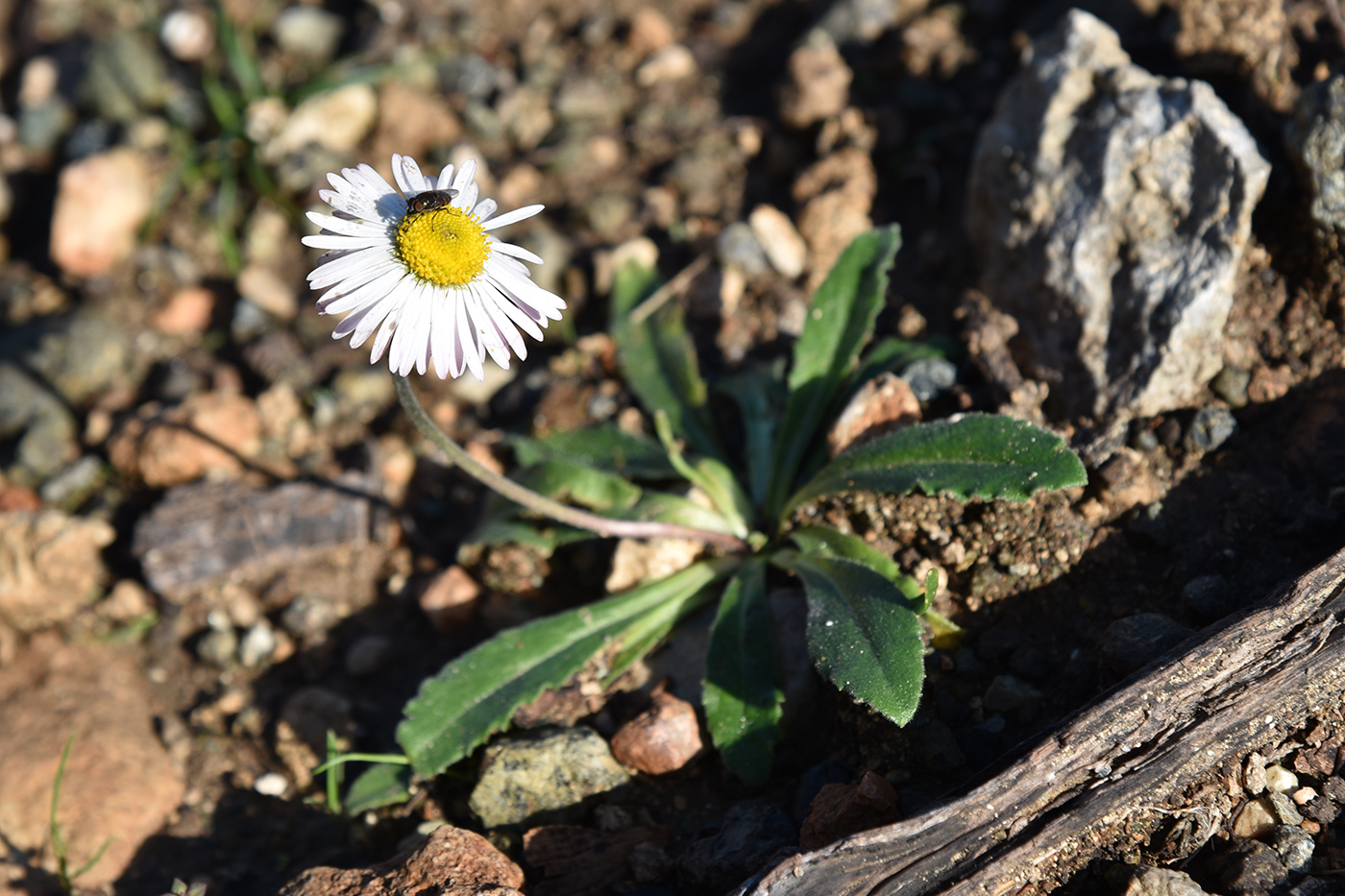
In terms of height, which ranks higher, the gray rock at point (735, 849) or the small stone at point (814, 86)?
the small stone at point (814, 86)

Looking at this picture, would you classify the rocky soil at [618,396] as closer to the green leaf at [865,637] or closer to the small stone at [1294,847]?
the small stone at [1294,847]

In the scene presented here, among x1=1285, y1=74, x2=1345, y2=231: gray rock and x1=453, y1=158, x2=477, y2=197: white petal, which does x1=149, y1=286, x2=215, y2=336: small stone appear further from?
x1=1285, y1=74, x2=1345, y2=231: gray rock

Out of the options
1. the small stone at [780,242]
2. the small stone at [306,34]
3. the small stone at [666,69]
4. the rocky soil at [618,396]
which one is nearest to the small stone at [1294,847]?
the rocky soil at [618,396]

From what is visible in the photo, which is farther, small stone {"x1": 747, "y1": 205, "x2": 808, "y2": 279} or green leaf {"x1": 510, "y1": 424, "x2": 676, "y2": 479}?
small stone {"x1": 747, "y1": 205, "x2": 808, "y2": 279}

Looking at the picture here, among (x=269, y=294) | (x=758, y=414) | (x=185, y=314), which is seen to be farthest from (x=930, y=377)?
(x=185, y=314)

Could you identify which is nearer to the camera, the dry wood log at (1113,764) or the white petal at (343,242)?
the dry wood log at (1113,764)

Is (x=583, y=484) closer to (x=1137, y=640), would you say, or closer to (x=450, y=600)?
(x=450, y=600)

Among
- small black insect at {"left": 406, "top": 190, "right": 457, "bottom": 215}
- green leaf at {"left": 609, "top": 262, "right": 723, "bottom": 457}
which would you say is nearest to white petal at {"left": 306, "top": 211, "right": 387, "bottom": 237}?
small black insect at {"left": 406, "top": 190, "right": 457, "bottom": 215}
